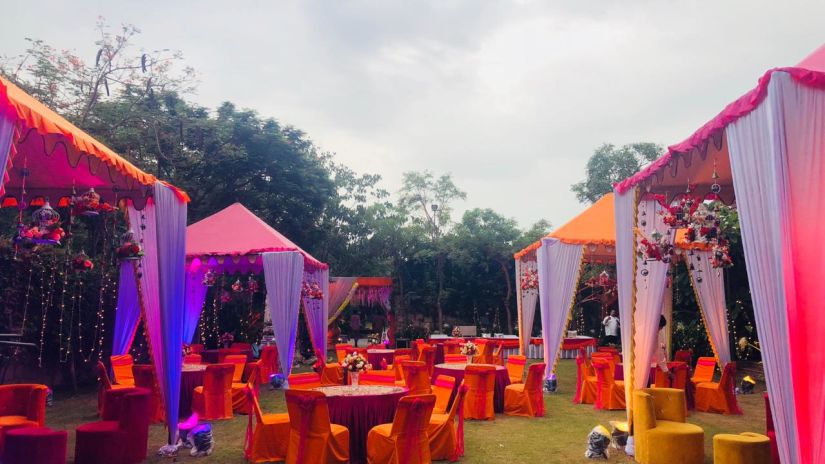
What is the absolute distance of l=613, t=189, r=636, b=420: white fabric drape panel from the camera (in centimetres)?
623

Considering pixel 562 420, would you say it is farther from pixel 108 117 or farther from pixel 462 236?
pixel 462 236

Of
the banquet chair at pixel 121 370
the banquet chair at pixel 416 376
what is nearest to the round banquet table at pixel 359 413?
the banquet chair at pixel 416 376

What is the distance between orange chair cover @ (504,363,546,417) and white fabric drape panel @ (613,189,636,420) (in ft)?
6.93

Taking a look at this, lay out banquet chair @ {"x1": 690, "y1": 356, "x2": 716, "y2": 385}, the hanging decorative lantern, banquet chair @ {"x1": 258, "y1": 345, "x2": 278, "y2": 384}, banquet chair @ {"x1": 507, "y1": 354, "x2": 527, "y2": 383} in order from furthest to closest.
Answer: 1. banquet chair @ {"x1": 258, "y1": 345, "x2": 278, "y2": 384}
2. banquet chair @ {"x1": 507, "y1": 354, "x2": 527, "y2": 383}
3. banquet chair @ {"x1": 690, "y1": 356, "x2": 716, "y2": 385}
4. the hanging decorative lantern

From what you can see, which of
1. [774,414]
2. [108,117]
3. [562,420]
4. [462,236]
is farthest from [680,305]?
[108,117]

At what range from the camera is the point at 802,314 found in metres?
Result: 3.20

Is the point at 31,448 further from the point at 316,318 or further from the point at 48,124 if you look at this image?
the point at 316,318

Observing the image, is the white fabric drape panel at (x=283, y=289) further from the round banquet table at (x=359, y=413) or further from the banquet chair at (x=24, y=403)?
the round banquet table at (x=359, y=413)

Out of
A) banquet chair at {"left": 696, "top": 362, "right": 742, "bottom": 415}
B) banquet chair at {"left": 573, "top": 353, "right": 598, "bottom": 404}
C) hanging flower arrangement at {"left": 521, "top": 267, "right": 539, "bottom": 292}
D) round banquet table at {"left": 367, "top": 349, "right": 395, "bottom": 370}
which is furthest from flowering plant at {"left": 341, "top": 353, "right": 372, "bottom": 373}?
hanging flower arrangement at {"left": 521, "top": 267, "right": 539, "bottom": 292}

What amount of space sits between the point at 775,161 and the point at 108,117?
14.6m

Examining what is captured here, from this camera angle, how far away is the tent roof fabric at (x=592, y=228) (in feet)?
33.7

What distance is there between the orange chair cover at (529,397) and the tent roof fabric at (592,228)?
113 inches

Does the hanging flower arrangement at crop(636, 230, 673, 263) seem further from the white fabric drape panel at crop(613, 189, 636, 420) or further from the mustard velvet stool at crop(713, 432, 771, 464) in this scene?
the mustard velvet stool at crop(713, 432, 771, 464)

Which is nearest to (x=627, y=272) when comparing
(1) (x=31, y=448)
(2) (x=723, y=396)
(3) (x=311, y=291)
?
(2) (x=723, y=396)
